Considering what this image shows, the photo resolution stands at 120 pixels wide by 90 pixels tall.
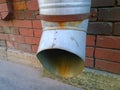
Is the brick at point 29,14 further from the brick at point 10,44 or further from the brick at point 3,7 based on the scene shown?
the brick at point 10,44

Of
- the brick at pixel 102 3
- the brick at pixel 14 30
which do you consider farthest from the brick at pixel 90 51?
the brick at pixel 14 30

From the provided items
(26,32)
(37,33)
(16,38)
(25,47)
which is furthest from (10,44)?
(37,33)

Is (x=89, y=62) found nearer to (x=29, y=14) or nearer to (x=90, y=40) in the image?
(x=90, y=40)

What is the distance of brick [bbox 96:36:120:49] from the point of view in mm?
1441

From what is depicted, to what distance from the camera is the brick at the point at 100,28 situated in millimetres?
1457

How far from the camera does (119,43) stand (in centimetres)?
143

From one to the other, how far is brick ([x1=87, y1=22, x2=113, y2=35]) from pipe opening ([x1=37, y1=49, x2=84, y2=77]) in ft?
1.35

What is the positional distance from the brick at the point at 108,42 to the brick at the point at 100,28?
41mm

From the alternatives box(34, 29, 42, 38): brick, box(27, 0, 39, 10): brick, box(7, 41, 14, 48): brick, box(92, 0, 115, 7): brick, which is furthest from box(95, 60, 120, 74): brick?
box(7, 41, 14, 48): brick

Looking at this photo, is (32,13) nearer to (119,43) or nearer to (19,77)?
(19,77)

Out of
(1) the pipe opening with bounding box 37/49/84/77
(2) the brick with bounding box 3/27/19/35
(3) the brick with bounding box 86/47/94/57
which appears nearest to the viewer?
(1) the pipe opening with bounding box 37/49/84/77

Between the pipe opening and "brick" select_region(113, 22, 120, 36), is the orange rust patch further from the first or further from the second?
"brick" select_region(113, 22, 120, 36)

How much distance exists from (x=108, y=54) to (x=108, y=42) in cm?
10

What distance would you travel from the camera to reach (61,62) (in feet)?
4.09
